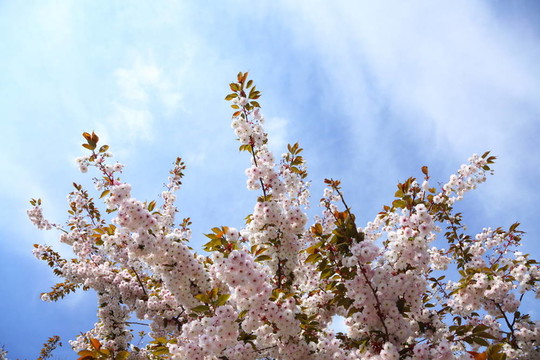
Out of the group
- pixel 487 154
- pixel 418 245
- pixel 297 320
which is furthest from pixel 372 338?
pixel 487 154

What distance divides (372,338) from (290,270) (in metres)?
1.57

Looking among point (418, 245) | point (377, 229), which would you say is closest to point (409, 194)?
point (418, 245)

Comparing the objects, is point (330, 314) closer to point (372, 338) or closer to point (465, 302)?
point (372, 338)

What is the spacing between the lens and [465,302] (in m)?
6.02

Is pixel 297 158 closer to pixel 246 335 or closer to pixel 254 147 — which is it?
pixel 254 147

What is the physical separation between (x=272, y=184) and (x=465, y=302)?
409cm

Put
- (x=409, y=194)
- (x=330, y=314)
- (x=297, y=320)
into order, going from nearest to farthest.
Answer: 1. (x=297, y=320)
2. (x=409, y=194)
3. (x=330, y=314)

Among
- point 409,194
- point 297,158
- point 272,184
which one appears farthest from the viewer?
point 297,158

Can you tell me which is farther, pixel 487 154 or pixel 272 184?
pixel 487 154

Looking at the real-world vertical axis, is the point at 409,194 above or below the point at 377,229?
below

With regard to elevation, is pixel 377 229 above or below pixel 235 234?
above

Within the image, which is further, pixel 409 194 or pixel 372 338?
pixel 409 194

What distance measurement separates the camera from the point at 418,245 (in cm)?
480

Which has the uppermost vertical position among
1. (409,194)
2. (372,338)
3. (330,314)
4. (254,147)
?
(254,147)
